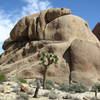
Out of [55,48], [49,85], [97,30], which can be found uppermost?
[97,30]

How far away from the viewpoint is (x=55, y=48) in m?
54.3

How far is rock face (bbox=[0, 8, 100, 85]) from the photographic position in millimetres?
51188

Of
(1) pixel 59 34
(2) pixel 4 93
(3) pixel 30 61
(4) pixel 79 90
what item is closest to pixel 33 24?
(1) pixel 59 34

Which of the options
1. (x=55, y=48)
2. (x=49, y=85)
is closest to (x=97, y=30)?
(x=55, y=48)

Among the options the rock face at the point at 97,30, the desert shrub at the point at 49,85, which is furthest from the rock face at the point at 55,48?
the rock face at the point at 97,30

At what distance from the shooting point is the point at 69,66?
5225 cm

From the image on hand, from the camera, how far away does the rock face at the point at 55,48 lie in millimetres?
51188

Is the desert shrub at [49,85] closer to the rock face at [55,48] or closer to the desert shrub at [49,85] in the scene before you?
the desert shrub at [49,85]

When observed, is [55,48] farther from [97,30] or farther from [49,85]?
[97,30]

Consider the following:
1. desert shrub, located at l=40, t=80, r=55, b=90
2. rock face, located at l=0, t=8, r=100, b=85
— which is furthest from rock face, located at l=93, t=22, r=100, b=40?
desert shrub, located at l=40, t=80, r=55, b=90

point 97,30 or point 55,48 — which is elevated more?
point 97,30

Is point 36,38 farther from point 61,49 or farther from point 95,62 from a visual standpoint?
point 95,62

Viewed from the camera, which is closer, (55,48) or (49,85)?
(49,85)

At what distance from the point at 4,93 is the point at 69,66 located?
22.1 metres
